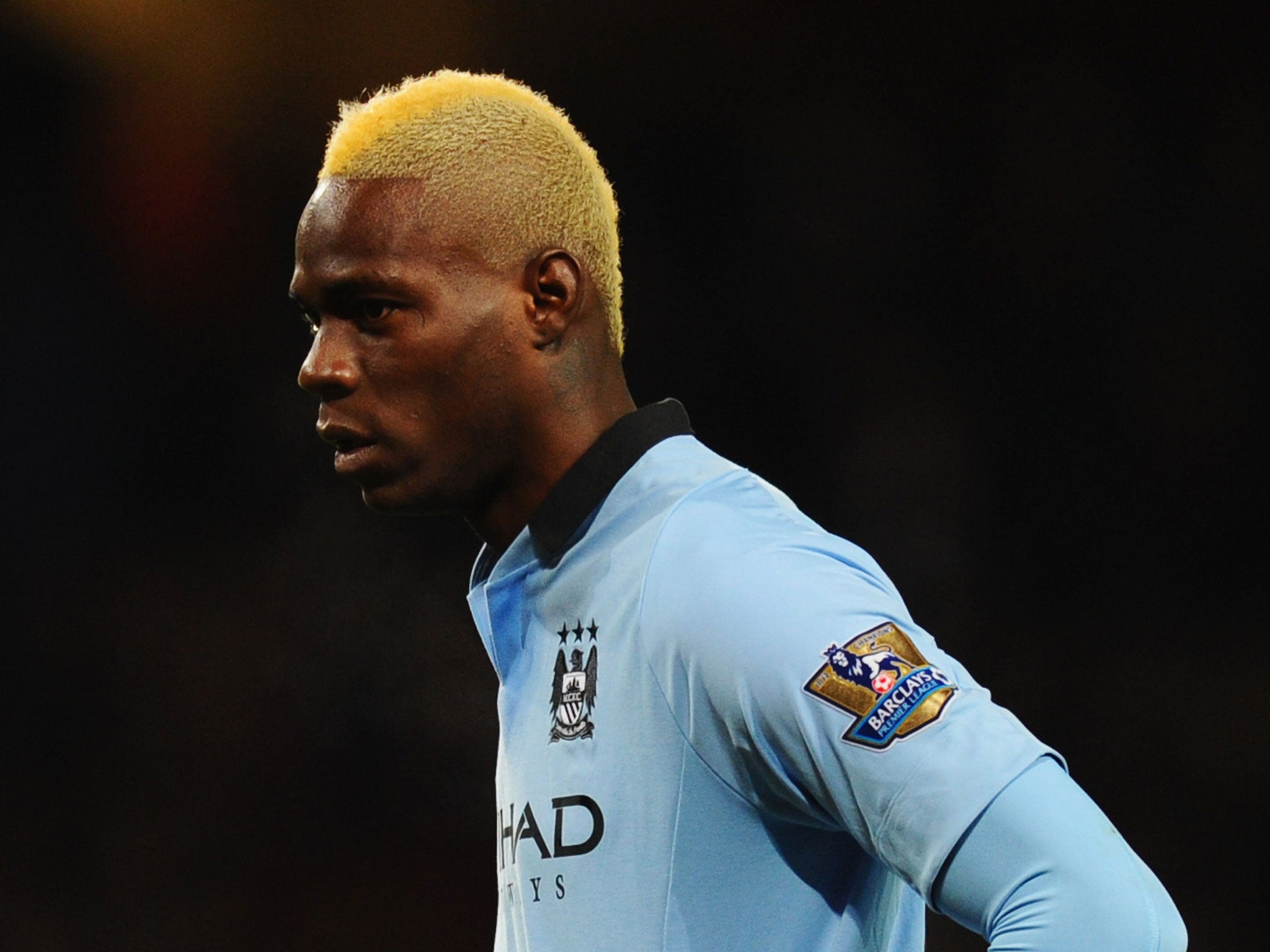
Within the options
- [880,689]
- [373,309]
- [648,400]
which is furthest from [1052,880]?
[648,400]

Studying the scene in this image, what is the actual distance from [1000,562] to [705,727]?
2.11 meters

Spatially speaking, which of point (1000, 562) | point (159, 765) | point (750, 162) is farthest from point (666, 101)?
point (159, 765)

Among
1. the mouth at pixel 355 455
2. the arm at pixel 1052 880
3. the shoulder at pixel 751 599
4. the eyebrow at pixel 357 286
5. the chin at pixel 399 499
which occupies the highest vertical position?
the eyebrow at pixel 357 286

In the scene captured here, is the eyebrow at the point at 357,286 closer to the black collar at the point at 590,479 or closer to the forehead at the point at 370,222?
the forehead at the point at 370,222

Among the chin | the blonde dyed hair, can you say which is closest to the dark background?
the blonde dyed hair

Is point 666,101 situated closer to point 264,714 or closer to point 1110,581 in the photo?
point 1110,581

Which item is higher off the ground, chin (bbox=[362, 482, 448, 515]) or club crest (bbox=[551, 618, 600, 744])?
chin (bbox=[362, 482, 448, 515])

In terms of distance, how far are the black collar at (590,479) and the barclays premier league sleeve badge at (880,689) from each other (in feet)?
1.01

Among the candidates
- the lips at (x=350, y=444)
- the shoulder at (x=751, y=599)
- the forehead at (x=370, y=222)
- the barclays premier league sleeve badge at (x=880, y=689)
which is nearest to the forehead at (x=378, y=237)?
the forehead at (x=370, y=222)

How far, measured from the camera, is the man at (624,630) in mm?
804

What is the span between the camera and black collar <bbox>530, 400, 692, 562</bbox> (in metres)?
1.10

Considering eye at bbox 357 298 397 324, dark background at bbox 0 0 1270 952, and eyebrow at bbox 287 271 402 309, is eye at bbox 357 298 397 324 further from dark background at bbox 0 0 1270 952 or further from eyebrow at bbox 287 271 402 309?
dark background at bbox 0 0 1270 952

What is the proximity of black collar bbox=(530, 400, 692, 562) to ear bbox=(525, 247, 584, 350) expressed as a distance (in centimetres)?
9

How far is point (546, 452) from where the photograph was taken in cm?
113
